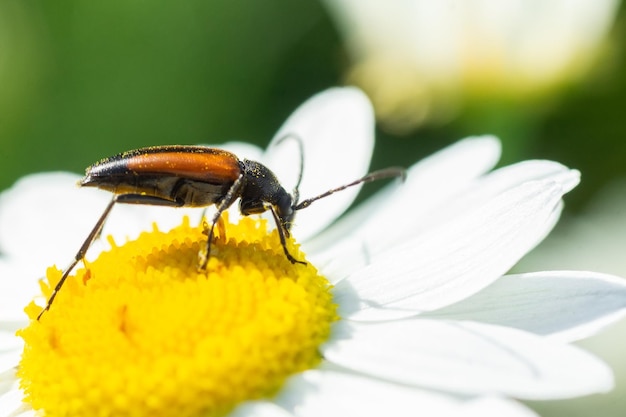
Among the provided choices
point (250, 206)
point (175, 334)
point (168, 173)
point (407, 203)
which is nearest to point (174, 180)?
point (168, 173)

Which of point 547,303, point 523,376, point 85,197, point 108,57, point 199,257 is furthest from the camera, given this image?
point 108,57

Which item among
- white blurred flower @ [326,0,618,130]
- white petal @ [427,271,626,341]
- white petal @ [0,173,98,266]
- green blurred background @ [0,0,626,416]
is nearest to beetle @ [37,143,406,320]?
white petal @ [427,271,626,341]

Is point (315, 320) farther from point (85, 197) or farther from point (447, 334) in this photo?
point (85, 197)

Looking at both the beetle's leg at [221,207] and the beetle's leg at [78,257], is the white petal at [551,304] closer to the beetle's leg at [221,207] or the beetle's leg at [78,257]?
the beetle's leg at [221,207]

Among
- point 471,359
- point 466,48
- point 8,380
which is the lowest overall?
point 471,359

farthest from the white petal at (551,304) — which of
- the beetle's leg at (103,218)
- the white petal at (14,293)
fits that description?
the white petal at (14,293)

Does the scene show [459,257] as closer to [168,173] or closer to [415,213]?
[415,213]

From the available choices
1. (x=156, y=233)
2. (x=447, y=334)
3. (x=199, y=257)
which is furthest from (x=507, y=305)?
(x=156, y=233)
